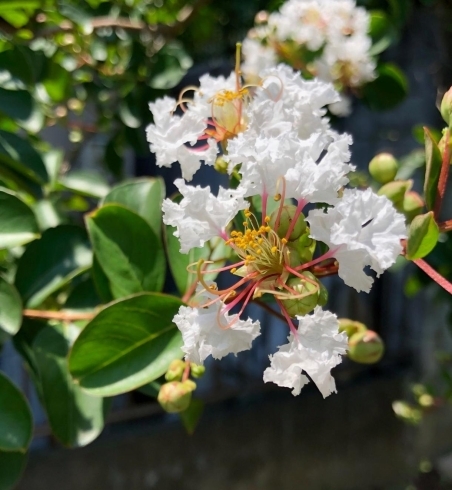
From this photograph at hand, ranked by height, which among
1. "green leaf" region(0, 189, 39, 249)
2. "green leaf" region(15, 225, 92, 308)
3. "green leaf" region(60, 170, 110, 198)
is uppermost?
"green leaf" region(0, 189, 39, 249)

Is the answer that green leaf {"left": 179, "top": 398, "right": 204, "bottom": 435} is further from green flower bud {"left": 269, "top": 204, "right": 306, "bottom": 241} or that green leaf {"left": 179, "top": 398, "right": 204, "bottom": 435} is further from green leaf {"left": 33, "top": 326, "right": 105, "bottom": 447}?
green flower bud {"left": 269, "top": 204, "right": 306, "bottom": 241}

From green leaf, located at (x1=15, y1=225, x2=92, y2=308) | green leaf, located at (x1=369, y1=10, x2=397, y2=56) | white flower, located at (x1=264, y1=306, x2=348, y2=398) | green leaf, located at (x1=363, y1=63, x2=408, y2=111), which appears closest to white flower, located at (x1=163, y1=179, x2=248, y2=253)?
white flower, located at (x1=264, y1=306, x2=348, y2=398)

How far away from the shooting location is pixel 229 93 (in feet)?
1.99

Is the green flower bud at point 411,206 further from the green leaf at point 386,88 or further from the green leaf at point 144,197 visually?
the green leaf at point 386,88

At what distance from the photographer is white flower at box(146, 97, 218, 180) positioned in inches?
23.7

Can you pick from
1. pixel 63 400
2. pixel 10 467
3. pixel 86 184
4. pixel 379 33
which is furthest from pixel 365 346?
pixel 379 33

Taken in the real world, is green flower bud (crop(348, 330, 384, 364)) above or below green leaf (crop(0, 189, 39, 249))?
below

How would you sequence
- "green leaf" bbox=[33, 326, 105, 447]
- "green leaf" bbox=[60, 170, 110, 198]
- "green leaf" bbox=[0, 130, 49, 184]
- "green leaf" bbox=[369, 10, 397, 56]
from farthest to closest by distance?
1. "green leaf" bbox=[369, 10, 397, 56]
2. "green leaf" bbox=[60, 170, 110, 198]
3. "green leaf" bbox=[0, 130, 49, 184]
4. "green leaf" bbox=[33, 326, 105, 447]

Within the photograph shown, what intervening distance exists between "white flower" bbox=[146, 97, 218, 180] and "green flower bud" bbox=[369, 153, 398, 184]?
217mm

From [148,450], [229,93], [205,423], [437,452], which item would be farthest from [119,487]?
[229,93]

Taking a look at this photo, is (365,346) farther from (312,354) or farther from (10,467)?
(10,467)

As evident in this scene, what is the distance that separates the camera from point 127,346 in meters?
0.64

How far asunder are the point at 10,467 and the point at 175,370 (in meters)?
0.30

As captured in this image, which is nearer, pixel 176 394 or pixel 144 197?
pixel 176 394
